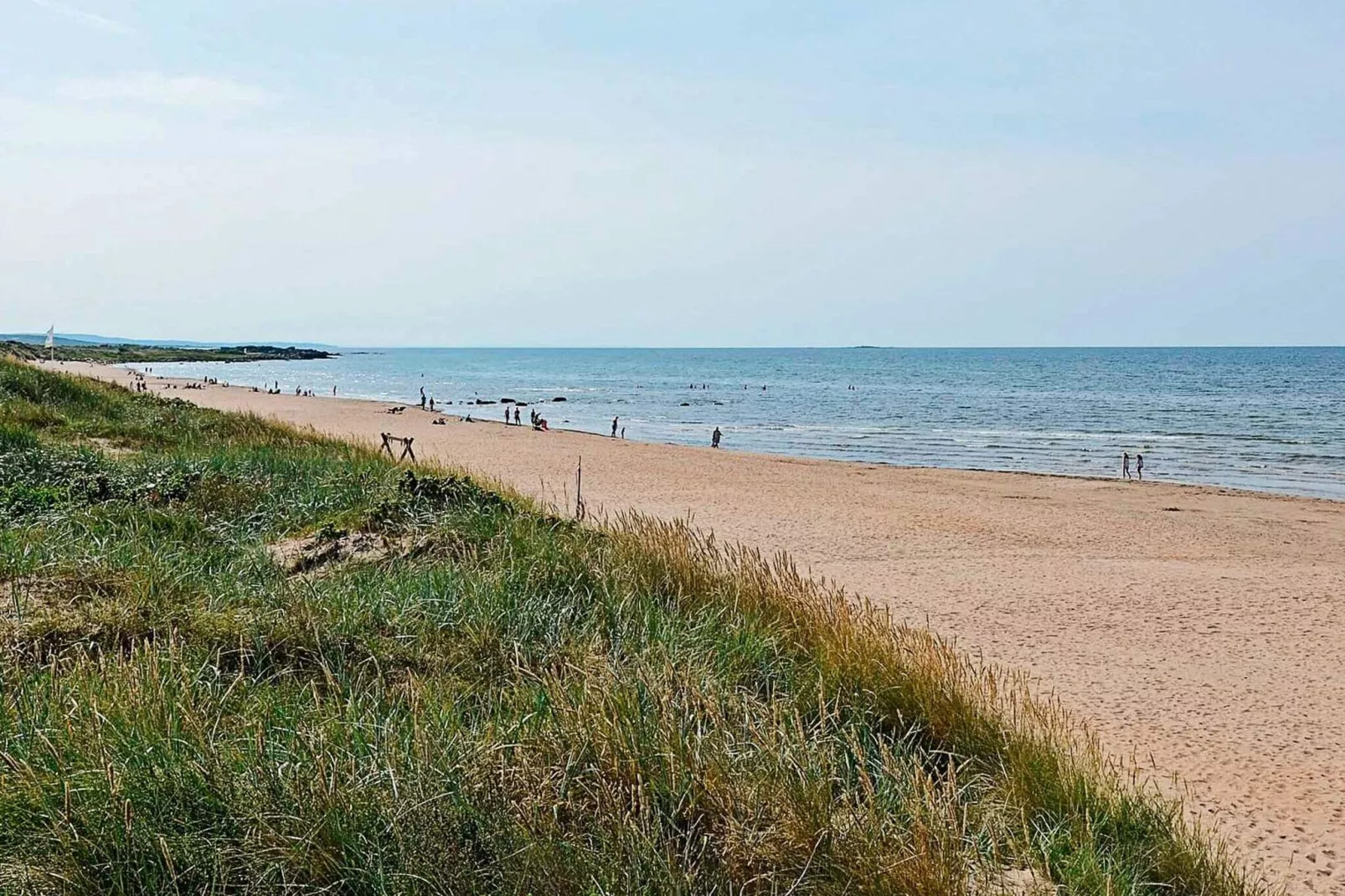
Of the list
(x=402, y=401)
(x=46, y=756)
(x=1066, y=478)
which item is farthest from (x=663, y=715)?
(x=402, y=401)

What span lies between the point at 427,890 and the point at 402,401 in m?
67.3

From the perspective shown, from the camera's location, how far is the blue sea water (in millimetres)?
33625

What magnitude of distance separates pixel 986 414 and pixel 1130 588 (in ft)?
145

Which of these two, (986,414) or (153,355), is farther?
(153,355)

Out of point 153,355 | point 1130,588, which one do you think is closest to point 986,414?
point 1130,588

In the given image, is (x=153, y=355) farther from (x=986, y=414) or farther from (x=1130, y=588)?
(x=1130, y=588)

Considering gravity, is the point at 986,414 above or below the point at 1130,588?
above

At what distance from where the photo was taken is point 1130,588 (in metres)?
12.6

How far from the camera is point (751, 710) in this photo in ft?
15.1

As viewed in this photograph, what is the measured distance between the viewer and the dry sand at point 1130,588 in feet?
Answer: 21.9

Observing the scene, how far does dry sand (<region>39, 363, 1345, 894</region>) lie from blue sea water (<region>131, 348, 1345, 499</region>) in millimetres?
6967

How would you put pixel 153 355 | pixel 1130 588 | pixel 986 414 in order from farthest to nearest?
pixel 153 355 → pixel 986 414 → pixel 1130 588

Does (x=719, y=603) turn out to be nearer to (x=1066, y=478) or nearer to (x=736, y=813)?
(x=736, y=813)

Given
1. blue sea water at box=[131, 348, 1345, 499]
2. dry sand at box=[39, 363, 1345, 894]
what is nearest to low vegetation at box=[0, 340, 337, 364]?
blue sea water at box=[131, 348, 1345, 499]
